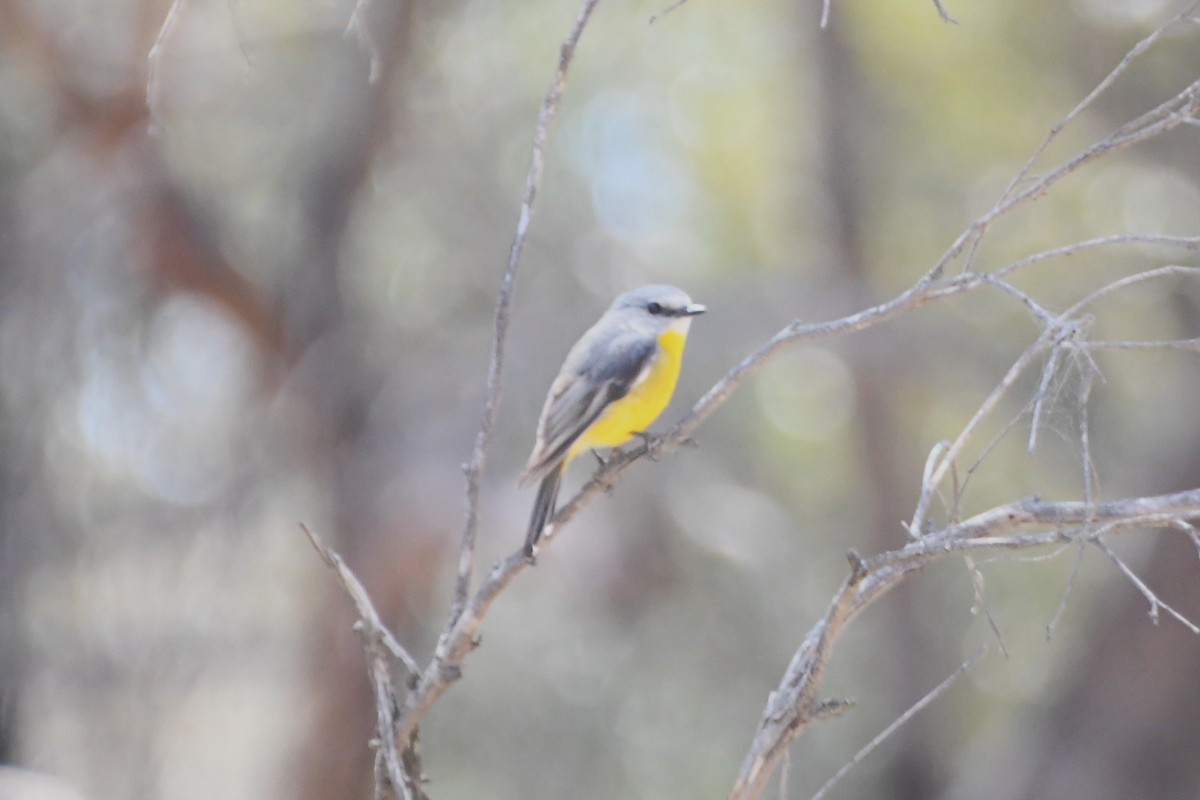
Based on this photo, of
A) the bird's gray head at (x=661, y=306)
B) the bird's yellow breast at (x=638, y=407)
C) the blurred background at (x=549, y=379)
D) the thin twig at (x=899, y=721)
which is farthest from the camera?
the blurred background at (x=549, y=379)

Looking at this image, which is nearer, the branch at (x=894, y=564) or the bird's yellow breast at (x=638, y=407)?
the branch at (x=894, y=564)

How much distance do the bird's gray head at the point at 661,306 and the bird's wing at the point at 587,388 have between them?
12 cm

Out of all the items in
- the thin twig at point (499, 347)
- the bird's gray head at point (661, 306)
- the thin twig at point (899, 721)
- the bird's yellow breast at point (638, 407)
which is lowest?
the thin twig at point (899, 721)

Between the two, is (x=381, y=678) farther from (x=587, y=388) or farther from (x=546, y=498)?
(x=587, y=388)

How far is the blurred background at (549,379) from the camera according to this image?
4.62 meters

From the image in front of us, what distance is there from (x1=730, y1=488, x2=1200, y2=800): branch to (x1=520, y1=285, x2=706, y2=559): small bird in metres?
1.37

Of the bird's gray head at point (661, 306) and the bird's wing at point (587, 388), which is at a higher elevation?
the bird's gray head at point (661, 306)

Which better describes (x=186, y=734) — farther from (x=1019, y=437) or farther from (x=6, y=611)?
(x=1019, y=437)

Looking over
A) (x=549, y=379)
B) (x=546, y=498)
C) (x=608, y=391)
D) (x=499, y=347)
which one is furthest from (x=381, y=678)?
(x=549, y=379)

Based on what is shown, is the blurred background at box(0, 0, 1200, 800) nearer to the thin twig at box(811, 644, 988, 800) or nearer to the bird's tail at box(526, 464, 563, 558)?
the bird's tail at box(526, 464, 563, 558)

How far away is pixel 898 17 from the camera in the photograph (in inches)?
245

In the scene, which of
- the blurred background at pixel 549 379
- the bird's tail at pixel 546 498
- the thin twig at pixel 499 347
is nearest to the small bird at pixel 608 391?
the bird's tail at pixel 546 498

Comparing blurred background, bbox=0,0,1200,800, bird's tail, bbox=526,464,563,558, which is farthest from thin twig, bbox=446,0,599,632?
blurred background, bbox=0,0,1200,800

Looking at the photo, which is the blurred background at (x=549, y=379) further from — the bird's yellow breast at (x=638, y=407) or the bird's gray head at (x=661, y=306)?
the bird's yellow breast at (x=638, y=407)
